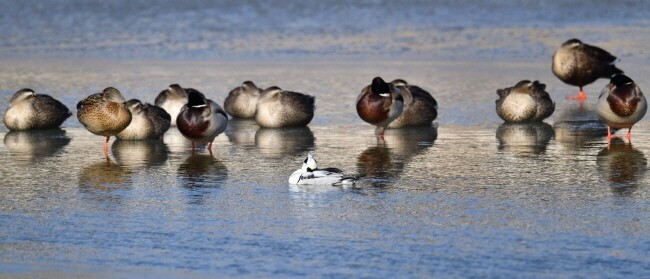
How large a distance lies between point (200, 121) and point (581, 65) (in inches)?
310

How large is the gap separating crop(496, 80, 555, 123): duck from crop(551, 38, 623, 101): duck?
3.03 meters

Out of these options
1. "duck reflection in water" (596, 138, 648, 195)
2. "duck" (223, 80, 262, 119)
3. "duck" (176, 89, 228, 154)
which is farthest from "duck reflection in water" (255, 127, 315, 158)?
"duck reflection in water" (596, 138, 648, 195)

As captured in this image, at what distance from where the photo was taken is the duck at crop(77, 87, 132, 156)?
13.4 m

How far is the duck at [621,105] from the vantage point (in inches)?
523

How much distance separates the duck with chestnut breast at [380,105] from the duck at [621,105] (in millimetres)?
2388

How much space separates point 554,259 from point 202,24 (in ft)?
72.0

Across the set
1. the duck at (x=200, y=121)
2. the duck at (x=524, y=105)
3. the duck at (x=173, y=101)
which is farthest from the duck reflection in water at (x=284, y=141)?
the duck at (x=524, y=105)

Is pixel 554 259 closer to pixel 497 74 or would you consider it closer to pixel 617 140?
pixel 617 140

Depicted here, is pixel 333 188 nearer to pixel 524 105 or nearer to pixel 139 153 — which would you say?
pixel 139 153

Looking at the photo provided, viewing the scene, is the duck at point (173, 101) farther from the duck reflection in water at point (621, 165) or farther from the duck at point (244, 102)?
the duck reflection in water at point (621, 165)

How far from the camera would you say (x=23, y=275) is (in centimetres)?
776

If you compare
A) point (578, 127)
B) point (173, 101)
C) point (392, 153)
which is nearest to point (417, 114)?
point (578, 127)

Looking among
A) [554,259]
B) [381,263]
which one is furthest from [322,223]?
[554,259]

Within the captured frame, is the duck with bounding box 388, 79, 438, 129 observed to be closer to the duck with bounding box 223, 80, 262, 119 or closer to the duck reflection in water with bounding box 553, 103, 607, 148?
the duck reflection in water with bounding box 553, 103, 607, 148
